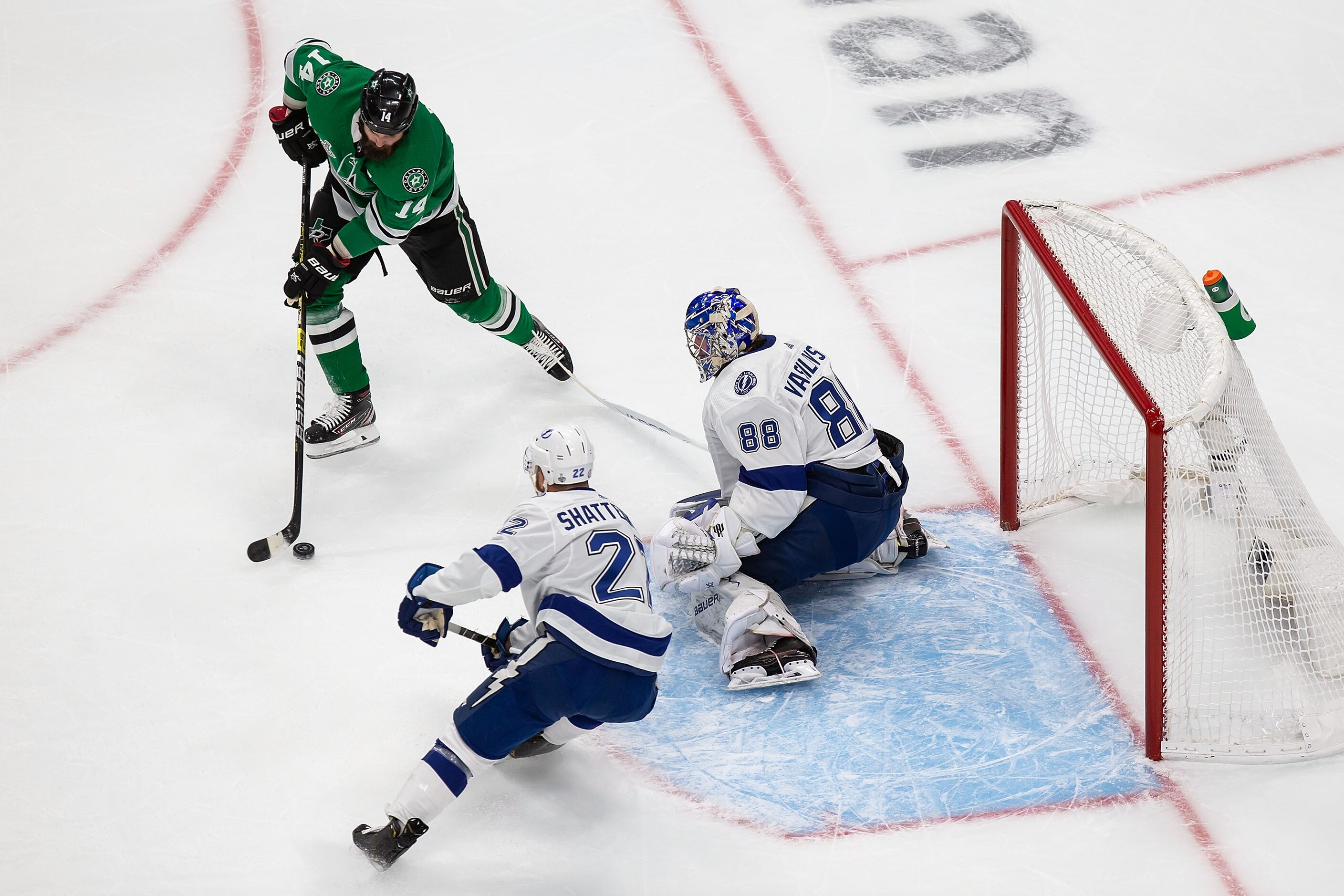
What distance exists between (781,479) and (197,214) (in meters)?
Result: 2.85

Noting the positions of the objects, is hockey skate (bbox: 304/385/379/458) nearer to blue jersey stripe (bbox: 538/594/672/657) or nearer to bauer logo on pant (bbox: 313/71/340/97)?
bauer logo on pant (bbox: 313/71/340/97)

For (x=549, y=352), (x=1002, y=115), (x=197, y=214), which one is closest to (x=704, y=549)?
(x=549, y=352)

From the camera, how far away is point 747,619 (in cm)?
347

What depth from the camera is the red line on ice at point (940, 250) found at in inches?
125

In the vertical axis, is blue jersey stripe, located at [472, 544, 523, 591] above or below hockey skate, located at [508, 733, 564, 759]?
above

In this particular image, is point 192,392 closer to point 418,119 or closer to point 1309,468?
point 418,119

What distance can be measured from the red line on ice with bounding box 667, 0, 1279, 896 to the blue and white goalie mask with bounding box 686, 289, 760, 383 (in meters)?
0.99

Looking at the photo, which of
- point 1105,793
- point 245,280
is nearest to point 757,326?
point 1105,793

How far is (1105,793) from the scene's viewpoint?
3209 mm

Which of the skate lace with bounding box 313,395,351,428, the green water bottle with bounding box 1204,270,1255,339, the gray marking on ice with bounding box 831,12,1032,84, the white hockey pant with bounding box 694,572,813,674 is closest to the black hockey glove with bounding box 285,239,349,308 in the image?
the skate lace with bounding box 313,395,351,428

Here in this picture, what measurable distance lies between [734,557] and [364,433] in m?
1.38

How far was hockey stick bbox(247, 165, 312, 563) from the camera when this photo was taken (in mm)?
3814

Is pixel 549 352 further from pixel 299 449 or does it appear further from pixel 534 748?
pixel 534 748

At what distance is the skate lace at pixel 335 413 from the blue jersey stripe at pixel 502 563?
1479mm
